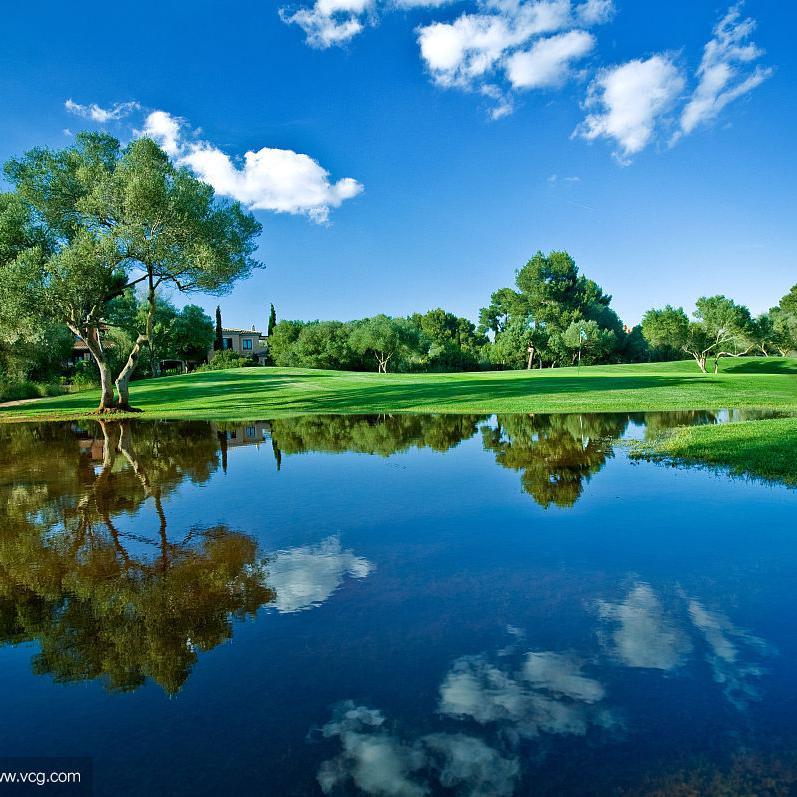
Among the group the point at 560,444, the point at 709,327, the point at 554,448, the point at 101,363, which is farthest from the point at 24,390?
the point at 709,327

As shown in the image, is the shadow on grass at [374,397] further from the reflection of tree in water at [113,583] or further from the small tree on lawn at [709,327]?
the small tree on lawn at [709,327]

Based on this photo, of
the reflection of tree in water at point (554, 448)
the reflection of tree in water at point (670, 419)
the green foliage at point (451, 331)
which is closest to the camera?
the reflection of tree in water at point (554, 448)

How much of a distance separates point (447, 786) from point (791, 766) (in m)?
1.86

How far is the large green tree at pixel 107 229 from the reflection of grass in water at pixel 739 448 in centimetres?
1952

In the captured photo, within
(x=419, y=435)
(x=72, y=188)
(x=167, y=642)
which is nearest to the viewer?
(x=167, y=642)

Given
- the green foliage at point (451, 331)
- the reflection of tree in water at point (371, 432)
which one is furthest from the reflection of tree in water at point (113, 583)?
the green foliage at point (451, 331)

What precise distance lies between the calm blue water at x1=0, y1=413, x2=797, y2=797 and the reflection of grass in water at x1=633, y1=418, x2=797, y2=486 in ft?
6.31

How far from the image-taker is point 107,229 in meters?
23.6

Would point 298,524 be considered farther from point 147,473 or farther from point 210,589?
point 147,473

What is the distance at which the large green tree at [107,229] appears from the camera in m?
22.1

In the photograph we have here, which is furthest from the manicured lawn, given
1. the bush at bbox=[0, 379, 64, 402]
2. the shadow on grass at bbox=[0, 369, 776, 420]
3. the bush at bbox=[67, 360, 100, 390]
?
the bush at bbox=[67, 360, 100, 390]

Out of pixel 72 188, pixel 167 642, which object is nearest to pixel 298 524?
pixel 167 642

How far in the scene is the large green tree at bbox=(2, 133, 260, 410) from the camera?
22.1 meters

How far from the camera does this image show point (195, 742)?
3.12 metres
